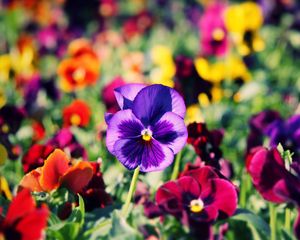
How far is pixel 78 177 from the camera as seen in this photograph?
1.20m

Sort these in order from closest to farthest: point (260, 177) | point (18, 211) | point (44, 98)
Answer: point (18, 211), point (260, 177), point (44, 98)

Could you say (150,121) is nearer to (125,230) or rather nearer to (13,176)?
(125,230)

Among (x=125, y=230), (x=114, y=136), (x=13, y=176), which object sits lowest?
(x=13, y=176)

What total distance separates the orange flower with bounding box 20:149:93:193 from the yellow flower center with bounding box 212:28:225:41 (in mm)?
1939

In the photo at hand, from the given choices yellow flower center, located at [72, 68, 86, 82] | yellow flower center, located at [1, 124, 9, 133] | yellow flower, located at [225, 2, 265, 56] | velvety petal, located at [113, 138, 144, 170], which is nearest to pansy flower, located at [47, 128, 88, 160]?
yellow flower center, located at [1, 124, 9, 133]

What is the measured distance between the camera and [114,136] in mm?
1142

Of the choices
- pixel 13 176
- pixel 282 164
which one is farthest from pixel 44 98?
pixel 282 164

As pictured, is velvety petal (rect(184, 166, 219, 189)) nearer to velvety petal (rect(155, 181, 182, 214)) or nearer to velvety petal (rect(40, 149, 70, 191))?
velvety petal (rect(155, 181, 182, 214))

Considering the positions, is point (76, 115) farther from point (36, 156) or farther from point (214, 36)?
point (214, 36)

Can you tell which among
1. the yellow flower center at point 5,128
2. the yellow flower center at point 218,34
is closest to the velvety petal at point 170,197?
the yellow flower center at point 5,128

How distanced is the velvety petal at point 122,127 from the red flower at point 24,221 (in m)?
0.25

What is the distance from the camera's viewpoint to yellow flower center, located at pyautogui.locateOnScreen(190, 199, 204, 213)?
121 cm

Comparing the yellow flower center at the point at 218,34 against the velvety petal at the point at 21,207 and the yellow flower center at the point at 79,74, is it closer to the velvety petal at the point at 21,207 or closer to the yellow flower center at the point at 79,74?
the yellow flower center at the point at 79,74

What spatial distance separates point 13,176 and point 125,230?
0.93m
